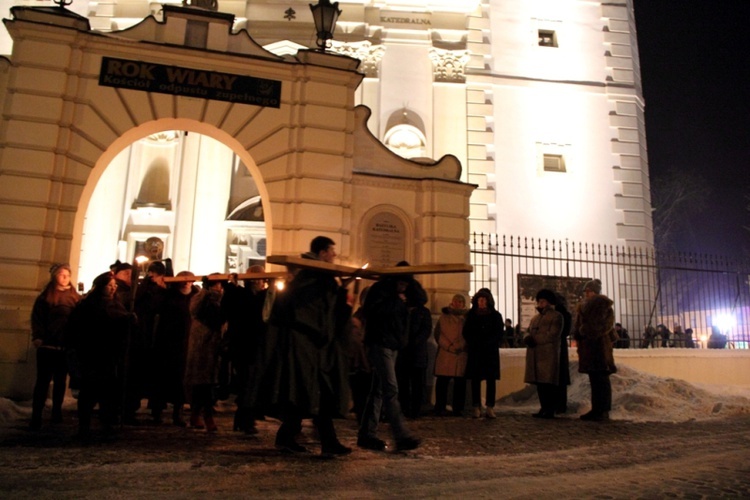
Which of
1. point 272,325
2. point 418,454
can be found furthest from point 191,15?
point 418,454

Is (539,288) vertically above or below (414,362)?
above

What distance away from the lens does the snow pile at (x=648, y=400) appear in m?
10.0

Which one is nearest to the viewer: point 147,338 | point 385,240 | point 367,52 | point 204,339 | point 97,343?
point 97,343

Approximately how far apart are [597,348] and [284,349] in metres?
5.64

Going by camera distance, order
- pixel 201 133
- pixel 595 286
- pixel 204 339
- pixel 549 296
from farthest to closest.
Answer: pixel 201 133
pixel 549 296
pixel 595 286
pixel 204 339

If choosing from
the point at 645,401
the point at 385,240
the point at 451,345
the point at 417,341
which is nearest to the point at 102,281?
the point at 417,341

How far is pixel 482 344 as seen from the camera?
988cm

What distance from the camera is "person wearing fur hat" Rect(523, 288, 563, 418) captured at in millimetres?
9805

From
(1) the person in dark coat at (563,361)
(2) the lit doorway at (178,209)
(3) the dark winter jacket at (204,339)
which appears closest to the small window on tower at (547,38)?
(2) the lit doorway at (178,209)

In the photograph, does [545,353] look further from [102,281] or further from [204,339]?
[102,281]

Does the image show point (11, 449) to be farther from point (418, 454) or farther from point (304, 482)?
point (418, 454)

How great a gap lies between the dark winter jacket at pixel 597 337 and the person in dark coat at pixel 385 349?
168 inches

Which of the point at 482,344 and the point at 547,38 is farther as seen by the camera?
the point at 547,38

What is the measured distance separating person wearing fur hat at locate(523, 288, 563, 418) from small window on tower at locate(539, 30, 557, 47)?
15934mm
